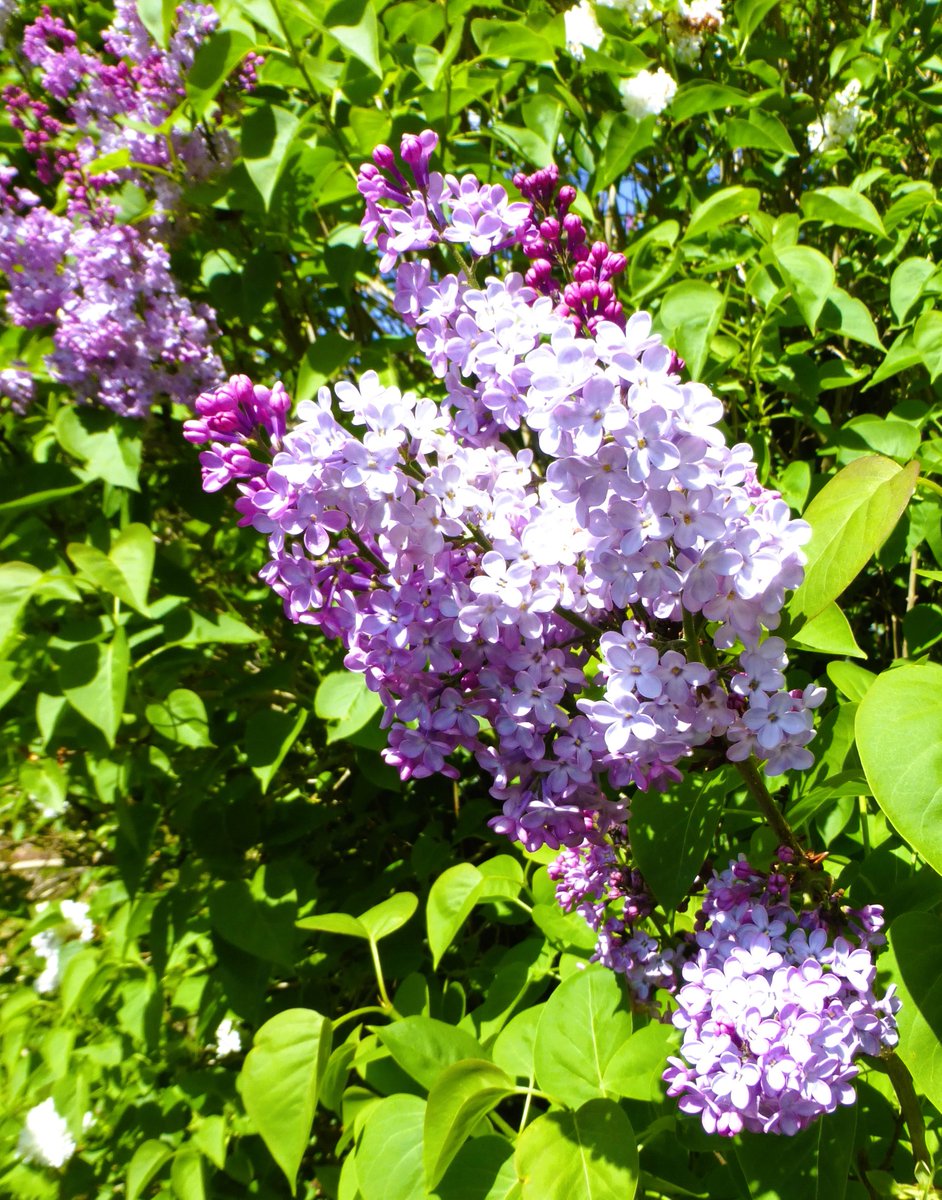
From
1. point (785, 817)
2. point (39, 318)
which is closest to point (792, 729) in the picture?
point (785, 817)

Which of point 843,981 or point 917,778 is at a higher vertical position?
point 917,778

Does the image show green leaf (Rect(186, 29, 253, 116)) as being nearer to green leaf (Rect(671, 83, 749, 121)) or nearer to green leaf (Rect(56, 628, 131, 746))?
green leaf (Rect(671, 83, 749, 121))

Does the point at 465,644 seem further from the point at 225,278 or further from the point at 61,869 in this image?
the point at 61,869

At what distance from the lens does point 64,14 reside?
2.47m

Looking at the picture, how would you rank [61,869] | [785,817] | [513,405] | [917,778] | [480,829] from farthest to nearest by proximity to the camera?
[61,869], [480,829], [785,817], [513,405], [917,778]

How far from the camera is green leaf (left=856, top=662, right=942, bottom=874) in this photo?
80 cm

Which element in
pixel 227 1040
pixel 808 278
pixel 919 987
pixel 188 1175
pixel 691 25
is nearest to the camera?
pixel 919 987

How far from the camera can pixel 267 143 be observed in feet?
5.51

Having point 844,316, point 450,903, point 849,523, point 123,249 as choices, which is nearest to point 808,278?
point 844,316

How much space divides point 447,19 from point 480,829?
1625 millimetres

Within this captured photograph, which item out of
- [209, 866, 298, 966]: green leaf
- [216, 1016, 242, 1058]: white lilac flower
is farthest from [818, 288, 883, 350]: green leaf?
[216, 1016, 242, 1058]: white lilac flower

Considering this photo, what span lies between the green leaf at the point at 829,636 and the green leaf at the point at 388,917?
0.73 metres

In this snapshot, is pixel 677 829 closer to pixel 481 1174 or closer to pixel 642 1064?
pixel 642 1064

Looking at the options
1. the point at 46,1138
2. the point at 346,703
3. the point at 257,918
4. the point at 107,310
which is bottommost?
the point at 46,1138
